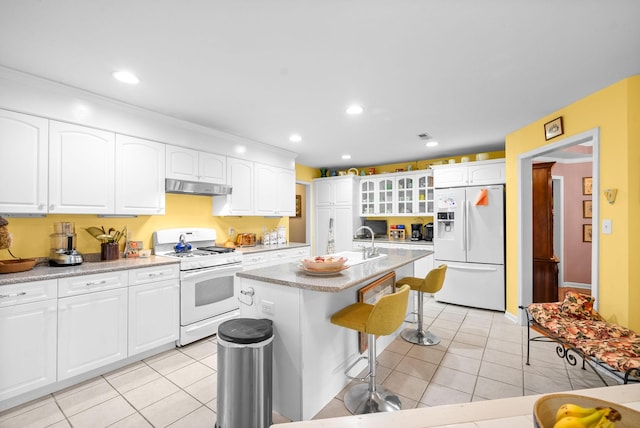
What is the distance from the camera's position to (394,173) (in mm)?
5555

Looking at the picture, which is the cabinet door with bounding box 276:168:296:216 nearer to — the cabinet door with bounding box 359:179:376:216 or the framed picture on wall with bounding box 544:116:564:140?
the cabinet door with bounding box 359:179:376:216

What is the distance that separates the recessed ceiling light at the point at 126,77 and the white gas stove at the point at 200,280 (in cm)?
173

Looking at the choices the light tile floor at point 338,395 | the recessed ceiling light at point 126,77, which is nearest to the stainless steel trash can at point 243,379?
the light tile floor at point 338,395

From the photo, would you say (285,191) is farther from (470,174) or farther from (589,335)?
(589,335)

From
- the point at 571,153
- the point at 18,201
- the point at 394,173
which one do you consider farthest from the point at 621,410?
the point at 571,153

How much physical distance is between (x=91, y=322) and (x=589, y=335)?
4.00 m

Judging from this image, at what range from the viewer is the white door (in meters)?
4.09

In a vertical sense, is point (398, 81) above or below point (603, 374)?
above

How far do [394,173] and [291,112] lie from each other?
3038 millimetres

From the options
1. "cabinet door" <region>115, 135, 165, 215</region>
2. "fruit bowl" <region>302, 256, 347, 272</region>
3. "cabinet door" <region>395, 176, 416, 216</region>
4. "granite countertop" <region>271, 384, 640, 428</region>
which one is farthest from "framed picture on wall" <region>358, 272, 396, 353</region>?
"cabinet door" <region>395, 176, 416, 216</region>

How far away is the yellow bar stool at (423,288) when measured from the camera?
2898mm

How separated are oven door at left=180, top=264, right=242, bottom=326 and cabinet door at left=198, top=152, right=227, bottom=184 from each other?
1.17 metres

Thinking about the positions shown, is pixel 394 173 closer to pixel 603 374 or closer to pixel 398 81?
pixel 398 81

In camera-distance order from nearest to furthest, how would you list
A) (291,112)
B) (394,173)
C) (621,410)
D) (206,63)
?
1. (621,410)
2. (206,63)
3. (291,112)
4. (394,173)
